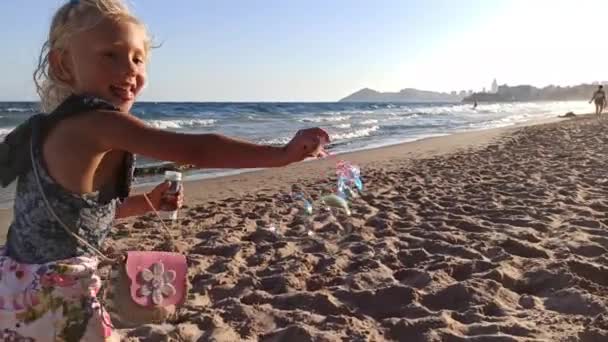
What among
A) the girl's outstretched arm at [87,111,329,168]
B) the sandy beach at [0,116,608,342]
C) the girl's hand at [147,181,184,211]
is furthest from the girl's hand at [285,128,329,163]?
the sandy beach at [0,116,608,342]

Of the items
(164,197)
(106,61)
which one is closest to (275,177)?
(164,197)

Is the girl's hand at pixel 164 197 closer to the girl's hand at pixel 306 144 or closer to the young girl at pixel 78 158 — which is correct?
the young girl at pixel 78 158

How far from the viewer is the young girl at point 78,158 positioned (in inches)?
61.6

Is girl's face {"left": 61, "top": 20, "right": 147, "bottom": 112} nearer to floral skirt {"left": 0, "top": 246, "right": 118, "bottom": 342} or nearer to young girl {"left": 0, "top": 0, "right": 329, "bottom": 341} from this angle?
young girl {"left": 0, "top": 0, "right": 329, "bottom": 341}

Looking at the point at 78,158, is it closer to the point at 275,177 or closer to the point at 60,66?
the point at 60,66

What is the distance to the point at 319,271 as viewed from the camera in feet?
13.1

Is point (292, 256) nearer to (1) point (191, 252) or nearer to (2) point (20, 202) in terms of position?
(1) point (191, 252)

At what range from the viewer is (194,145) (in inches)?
60.9

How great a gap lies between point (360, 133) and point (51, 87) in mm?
18629

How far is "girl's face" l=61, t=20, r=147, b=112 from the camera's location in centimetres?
166

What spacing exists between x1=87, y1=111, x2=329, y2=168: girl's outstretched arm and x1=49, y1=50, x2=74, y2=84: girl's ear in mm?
265

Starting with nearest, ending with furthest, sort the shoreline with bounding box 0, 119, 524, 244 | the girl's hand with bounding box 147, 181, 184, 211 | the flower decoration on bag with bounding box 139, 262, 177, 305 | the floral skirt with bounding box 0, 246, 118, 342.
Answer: the floral skirt with bounding box 0, 246, 118, 342, the flower decoration on bag with bounding box 139, 262, 177, 305, the girl's hand with bounding box 147, 181, 184, 211, the shoreline with bounding box 0, 119, 524, 244

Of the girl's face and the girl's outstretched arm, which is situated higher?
the girl's face

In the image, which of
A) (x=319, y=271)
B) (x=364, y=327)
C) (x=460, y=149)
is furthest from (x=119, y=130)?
(x=460, y=149)
